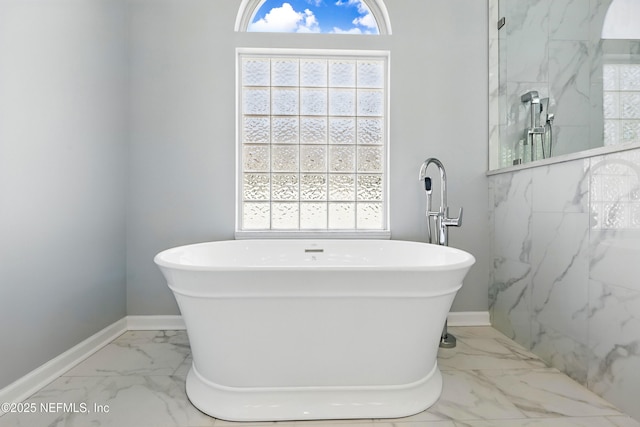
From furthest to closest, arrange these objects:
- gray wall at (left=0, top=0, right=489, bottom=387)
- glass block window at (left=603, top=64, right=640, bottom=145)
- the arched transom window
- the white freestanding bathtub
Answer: the arched transom window, gray wall at (left=0, top=0, right=489, bottom=387), glass block window at (left=603, top=64, right=640, bottom=145), the white freestanding bathtub

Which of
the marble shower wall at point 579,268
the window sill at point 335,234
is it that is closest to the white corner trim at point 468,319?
the marble shower wall at point 579,268

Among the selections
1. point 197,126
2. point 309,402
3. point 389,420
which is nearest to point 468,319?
point 389,420

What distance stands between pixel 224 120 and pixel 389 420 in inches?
75.7

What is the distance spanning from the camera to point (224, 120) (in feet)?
7.29

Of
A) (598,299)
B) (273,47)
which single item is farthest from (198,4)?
(598,299)

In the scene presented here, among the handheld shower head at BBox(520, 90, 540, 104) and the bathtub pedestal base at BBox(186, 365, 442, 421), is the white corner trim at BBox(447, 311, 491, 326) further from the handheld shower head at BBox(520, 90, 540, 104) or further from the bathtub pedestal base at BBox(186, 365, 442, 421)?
the handheld shower head at BBox(520, 90, 540, 104)

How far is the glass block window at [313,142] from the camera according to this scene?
7.73 feet

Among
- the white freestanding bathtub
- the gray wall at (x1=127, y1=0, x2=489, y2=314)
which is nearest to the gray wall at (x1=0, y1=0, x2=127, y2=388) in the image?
the gray wall at (x1=127, y1=0, x2=489, y2=314)

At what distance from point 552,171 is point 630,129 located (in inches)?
14.1

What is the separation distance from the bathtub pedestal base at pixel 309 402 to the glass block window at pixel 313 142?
Result: 3.89 feet

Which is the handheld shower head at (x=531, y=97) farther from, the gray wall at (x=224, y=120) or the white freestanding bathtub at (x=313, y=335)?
the white freestanding bathtub at (x=313, y=335)

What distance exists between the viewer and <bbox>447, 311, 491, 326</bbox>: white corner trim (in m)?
2.29

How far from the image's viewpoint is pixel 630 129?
1.58m

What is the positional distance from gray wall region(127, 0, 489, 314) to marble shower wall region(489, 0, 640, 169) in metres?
→ 0.10
